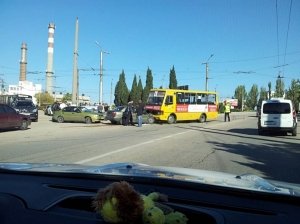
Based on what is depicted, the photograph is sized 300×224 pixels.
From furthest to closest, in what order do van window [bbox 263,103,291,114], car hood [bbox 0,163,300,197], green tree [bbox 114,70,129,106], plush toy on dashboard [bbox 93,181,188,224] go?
green tree [bbox 114,70,129,106] < van window [bbox 263,103,291,114] < car hood [bbox 0,163,300,197] < plush toy on dashboard [bbox 93,181,188,224]

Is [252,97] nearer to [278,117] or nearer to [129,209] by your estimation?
[278,117]

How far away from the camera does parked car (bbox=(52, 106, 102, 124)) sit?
3809 cm

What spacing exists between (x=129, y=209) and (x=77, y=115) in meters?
36.6

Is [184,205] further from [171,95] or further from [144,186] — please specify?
[171,95]

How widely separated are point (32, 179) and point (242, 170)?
8.99 metres

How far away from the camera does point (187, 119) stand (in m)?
41.0

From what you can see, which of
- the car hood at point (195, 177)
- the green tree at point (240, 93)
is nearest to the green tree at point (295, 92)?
the green tree at point (240, 93)

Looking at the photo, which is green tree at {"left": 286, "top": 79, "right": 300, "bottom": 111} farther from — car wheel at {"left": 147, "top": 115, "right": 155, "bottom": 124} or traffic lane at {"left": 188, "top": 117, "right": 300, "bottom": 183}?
traffic lane at {"left": 188, "top": 117, "right": 300, "bottom": 183}

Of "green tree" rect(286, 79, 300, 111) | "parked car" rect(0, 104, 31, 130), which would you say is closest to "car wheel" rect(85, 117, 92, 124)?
"parked car" rect(0, 104, 31, 130)

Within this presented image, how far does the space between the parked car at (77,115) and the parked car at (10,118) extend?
10.8 meters

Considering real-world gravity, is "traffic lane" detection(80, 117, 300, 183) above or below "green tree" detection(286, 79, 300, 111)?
below

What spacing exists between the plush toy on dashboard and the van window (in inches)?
974

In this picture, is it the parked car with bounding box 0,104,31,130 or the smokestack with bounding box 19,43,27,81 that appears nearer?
the parked car with bounding box 0,104,31,130

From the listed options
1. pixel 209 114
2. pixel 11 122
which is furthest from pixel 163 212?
pixel 209 114
